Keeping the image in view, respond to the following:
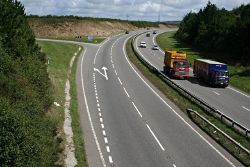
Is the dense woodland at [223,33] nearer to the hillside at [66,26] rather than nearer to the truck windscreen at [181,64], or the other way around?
the truck windscreen at [181,64]

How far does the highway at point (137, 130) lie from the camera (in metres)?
26.2

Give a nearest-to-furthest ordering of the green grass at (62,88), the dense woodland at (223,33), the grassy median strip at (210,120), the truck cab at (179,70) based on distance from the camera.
Answer: the grassy median strip at (210,120) → the green grass at (62,88) → the truck cab at (179,70) → the dense woodland at (223,33)

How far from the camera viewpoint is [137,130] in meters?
32.5

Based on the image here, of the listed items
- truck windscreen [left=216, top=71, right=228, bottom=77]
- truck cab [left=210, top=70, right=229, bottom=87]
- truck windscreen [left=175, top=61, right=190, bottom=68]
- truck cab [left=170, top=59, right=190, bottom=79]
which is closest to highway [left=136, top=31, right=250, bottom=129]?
truck cab [left=210, top=70, right=229, bottom=87]

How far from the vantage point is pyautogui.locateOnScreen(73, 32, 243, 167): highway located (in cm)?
2622

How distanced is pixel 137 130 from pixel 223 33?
56.3 metres

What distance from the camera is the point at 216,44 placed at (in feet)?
275

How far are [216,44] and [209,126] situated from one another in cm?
5323

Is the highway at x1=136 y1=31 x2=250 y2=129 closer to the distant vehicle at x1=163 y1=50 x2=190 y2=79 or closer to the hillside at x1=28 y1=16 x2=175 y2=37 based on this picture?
the distant vehicle at x1=163 y1=50 x2=190 y2=79

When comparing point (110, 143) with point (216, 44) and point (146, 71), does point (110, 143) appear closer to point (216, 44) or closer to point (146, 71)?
point (146, 71)

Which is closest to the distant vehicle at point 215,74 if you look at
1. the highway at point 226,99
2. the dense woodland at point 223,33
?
the highway at point 226,99

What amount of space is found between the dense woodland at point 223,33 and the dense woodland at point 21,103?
140 feet

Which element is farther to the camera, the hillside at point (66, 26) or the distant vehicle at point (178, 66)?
the hillside at point (66, 26)

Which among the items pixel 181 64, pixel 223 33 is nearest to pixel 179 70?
pixel 181 64
